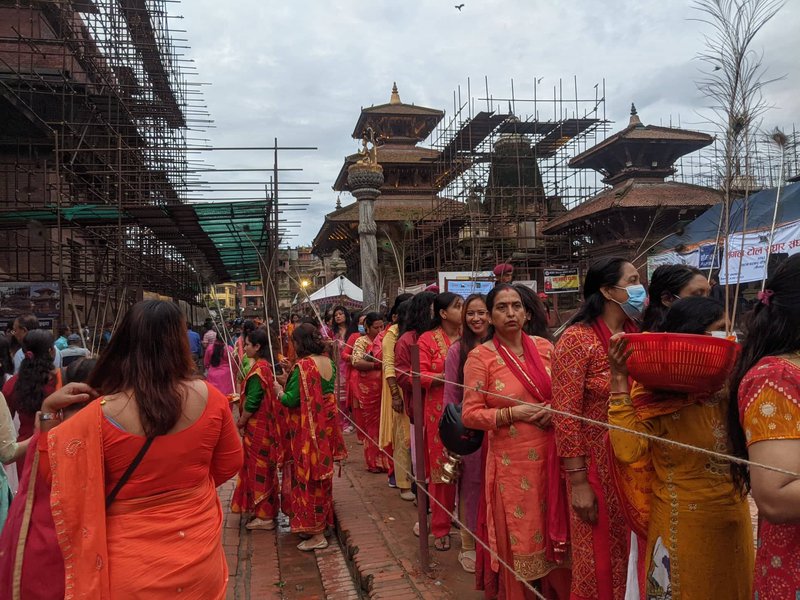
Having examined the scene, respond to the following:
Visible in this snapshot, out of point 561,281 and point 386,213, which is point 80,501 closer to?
point 561,281

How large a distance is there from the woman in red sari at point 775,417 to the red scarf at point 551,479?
1123 mm

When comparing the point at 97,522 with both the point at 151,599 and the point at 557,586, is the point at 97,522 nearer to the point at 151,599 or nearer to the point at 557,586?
the point at 151,599

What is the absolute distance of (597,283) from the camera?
2.54m

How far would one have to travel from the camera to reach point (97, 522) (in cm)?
182

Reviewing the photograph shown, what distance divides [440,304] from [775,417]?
10.2ft

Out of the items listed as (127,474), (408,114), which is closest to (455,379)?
(127,474)

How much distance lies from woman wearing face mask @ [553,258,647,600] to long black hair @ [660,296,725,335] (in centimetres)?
44

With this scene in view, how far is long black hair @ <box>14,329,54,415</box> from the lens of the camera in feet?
11.3

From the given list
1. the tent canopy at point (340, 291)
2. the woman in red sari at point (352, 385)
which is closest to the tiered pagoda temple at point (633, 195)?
the tent canopy at point (340, 291)

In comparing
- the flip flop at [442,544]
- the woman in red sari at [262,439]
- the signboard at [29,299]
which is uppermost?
the signboard at [29,299]

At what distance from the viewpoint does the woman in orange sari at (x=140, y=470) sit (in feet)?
5.90

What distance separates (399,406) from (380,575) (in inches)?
61.8

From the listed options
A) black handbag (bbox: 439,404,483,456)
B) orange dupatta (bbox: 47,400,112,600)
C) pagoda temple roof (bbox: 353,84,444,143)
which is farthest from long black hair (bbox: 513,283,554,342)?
pagoda temple roof (bbox: 353,84,444,143)

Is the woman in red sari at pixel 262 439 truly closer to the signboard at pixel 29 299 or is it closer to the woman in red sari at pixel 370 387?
the woman in red sari at pixel 370 387
